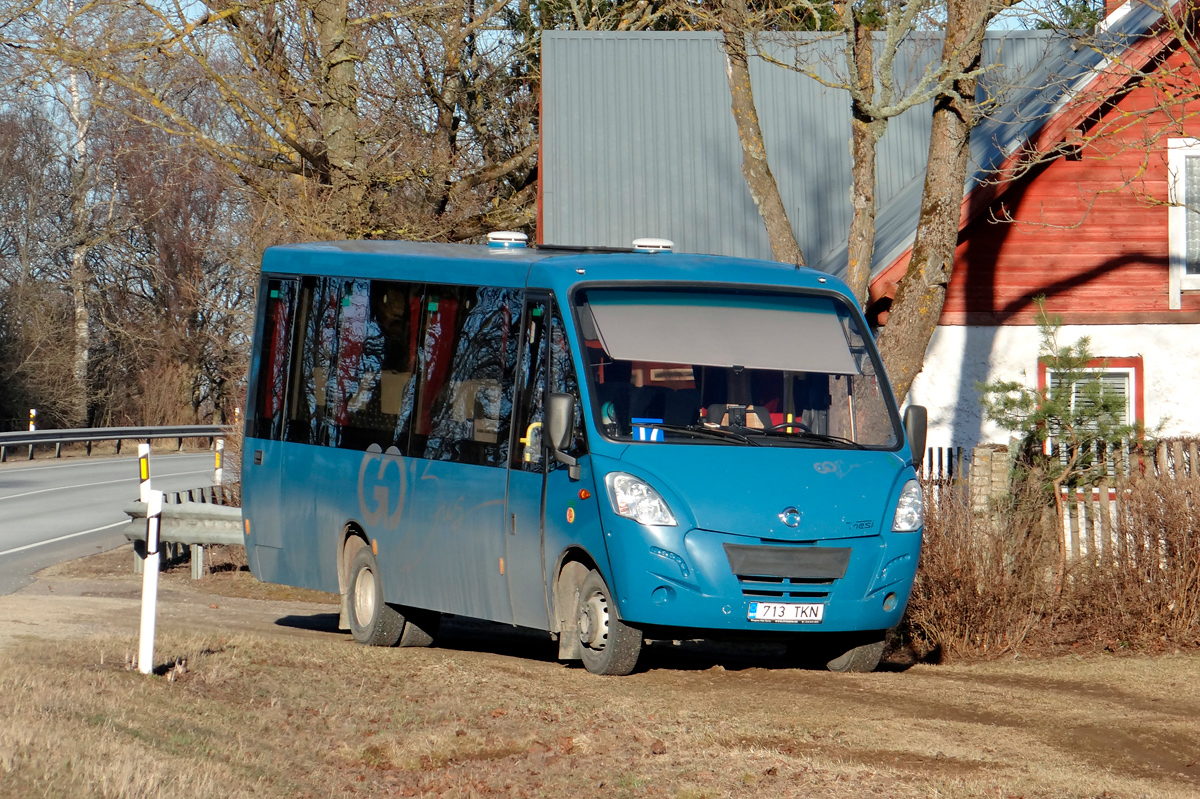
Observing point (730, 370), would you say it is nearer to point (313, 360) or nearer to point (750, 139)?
point (313, 360)

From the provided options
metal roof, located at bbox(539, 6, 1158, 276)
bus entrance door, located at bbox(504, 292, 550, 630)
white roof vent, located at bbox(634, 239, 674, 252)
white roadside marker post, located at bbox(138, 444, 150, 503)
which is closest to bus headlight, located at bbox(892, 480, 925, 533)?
bus entrance door, located at bbox(504, 292, 550, 630)

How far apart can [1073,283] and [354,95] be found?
12992 millimetres

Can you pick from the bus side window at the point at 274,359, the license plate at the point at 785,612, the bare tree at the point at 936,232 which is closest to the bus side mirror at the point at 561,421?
the license plate at the point at 785,612

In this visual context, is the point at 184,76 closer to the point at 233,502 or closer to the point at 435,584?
the point at 233,502

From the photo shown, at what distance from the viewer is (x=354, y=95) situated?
88.6 ft

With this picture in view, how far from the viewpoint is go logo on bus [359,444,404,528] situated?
38.7 ft

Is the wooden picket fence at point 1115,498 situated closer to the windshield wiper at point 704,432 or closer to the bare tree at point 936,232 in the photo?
the bare tree at point 936,232

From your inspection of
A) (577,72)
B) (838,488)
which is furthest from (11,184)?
(838,488)

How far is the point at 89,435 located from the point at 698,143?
24787 millimetres

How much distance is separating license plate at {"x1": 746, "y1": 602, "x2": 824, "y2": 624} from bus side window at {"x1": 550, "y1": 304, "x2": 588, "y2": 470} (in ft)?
4.66

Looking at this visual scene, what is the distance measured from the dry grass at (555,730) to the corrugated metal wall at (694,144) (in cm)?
1320

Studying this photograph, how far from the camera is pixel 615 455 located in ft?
31.2

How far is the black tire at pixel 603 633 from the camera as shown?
9.58 m

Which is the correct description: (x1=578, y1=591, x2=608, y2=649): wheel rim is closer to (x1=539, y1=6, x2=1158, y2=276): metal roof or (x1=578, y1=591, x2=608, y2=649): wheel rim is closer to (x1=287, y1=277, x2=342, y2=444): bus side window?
(x1=287, y1=277, x2=342, y2=444): bus side window
